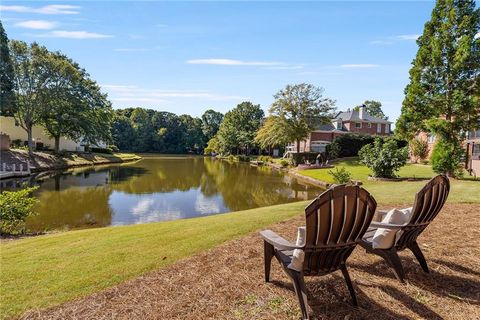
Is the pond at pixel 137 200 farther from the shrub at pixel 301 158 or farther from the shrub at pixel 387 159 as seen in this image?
the shrub at pixel 301 158

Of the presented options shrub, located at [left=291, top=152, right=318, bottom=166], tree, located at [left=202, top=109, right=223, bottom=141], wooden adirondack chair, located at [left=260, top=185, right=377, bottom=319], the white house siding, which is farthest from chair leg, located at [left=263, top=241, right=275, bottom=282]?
tree, located at [left=202, top=109, right=223, bottom=141]

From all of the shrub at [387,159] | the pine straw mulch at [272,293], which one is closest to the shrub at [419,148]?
the shrub at [387,159]

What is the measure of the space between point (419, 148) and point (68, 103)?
32519 mm

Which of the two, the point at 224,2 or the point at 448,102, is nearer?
the point at 224,2

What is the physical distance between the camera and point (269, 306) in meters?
3.24

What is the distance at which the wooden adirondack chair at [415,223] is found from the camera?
3.61 meters

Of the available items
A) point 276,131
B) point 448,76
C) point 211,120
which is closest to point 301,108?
point 276,131

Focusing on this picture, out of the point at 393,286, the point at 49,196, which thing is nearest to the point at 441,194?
the point at 393,286

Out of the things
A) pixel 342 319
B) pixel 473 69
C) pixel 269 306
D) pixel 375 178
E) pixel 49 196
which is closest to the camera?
pixel 342 319

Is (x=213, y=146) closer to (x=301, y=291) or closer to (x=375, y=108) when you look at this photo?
(x=375, y=108)

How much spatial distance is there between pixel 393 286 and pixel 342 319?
38.7 inches

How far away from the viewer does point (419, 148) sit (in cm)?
2888

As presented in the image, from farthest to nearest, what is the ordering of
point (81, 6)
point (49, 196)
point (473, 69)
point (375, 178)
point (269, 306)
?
1. point (375, 178)
2. point (473, 69)
3. point (49, 196)
4. point (81, 6)
5. point (269, 306)

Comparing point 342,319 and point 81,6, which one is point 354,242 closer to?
point 342,319
